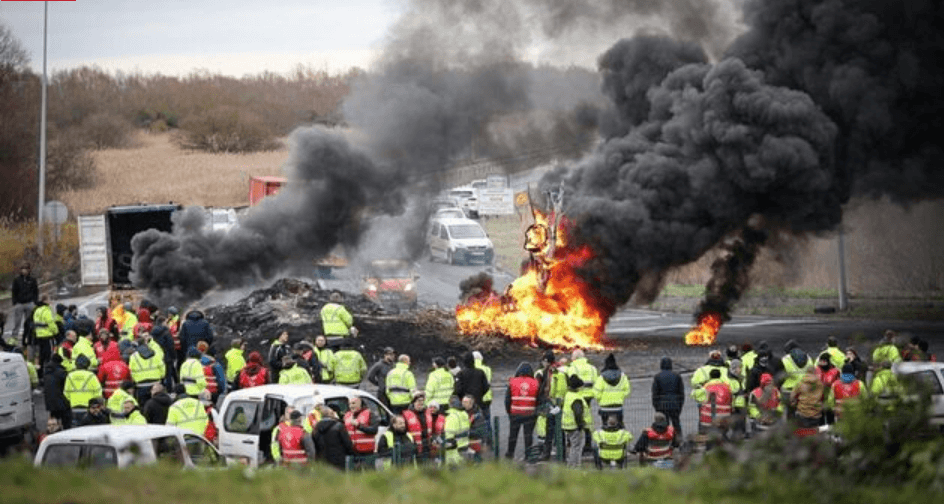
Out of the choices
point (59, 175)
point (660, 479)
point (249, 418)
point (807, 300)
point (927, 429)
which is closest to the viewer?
point (660, 479)

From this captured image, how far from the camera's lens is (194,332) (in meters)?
24.0

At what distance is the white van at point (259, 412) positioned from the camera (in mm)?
16766

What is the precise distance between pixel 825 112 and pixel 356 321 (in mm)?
11607

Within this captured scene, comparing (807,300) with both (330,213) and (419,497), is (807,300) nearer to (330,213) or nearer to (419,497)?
(330,213)

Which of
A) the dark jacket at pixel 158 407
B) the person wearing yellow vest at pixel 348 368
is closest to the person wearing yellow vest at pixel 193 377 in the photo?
the dark jacket at pixel 158 407

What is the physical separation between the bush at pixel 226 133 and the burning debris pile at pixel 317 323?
31167 millimetres

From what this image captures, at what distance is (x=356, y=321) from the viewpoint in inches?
1165

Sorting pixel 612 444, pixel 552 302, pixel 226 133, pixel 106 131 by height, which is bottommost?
pixel 612 444

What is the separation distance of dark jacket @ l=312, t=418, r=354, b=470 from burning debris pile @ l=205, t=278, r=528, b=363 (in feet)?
38.6

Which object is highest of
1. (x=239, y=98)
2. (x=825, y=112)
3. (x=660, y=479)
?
(x=239, y=98)

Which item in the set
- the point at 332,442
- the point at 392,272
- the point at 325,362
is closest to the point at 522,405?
the point at 325,362

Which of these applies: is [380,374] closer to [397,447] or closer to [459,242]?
[397,447]

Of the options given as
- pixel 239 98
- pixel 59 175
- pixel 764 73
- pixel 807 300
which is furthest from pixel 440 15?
pixel 239 98

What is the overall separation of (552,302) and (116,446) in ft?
54.0
